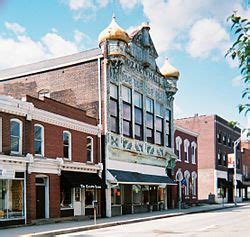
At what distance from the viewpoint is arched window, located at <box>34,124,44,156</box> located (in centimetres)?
2336

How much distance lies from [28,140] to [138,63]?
48.0 feet

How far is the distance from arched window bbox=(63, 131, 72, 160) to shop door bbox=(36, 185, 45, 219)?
294cm

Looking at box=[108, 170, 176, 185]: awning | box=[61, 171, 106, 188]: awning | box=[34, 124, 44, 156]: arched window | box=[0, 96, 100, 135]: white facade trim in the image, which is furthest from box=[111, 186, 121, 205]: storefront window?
box=[34, 124, 44, 156]: arched window

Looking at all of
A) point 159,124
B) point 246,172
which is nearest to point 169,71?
point 159,124

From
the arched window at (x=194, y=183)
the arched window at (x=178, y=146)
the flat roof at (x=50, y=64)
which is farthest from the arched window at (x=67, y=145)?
the arched window at (x=194, y=183)

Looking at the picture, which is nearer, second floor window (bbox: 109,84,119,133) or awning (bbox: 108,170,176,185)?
awning (bbox: 108,170,176,185)

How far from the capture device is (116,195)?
31.2 metres

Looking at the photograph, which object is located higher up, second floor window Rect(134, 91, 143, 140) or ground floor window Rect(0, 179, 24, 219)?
second floor window Rect(134, 91, 143, 140)

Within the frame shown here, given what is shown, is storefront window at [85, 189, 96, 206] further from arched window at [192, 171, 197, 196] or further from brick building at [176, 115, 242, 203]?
brick building at [176, 115, 242, 203]

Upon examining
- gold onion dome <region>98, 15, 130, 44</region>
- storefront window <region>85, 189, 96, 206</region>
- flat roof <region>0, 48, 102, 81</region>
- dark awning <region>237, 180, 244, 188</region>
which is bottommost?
dark awning <region>237, 180, 244, 188</region>

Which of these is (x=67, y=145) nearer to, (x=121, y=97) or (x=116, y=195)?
(x=116, y=195)

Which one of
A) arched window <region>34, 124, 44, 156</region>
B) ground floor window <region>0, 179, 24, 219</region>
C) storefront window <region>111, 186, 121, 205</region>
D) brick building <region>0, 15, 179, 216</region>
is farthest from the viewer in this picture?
storefront window <region>111, 186, 121, 205</region>

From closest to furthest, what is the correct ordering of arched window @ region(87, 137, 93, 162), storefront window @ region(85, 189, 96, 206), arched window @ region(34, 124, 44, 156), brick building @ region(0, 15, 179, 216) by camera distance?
arched window @ region(34, 124, 44, 156)
storefront window @ region(85, 189, 96, 206)
arched window @ region(87, 137, 93, 162)
brick building @ region(0, 15, 179, 216)

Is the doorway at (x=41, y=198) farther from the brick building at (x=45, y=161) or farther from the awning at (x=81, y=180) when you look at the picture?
the awning at (x=81, y=180)
